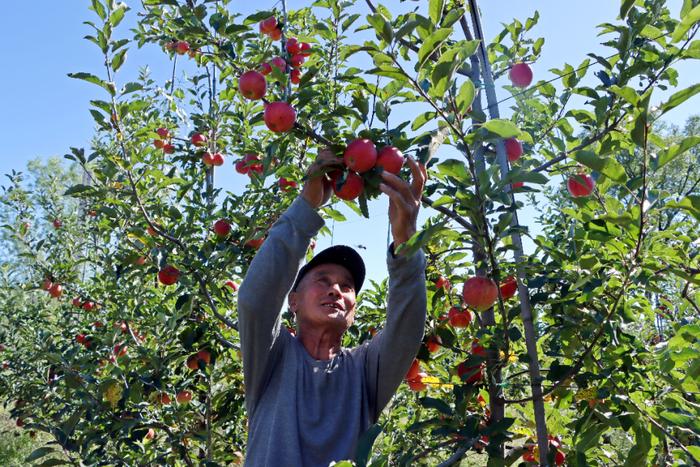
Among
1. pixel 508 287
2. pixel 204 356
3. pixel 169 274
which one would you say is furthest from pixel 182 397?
pixel 508 287

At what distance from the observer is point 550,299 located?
1.57 meters

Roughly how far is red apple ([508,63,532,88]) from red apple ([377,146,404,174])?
920 millimetres

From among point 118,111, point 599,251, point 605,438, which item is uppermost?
point 118,111

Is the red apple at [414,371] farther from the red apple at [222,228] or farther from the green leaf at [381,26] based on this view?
the green leaf at [381,26]

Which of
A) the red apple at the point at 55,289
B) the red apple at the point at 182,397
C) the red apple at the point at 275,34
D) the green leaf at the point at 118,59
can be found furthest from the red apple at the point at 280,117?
the red apple at the point at 55,289

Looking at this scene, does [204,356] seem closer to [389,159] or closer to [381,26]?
[389,159]

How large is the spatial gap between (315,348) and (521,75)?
4.12 feet

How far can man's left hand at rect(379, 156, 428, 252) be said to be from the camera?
4.64 feet

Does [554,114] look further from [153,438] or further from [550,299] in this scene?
[153,438]

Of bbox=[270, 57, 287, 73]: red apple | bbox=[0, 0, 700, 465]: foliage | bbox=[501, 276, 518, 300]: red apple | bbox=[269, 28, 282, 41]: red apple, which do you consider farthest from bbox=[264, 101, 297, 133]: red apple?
bbox=[269, 28, 282, 41]: red apple

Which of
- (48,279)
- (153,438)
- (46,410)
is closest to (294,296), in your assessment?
(153,438)

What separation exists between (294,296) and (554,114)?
108cm

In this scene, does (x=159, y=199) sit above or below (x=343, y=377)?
above

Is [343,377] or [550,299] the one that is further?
[343,377]
